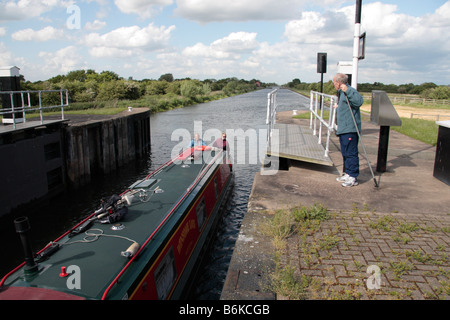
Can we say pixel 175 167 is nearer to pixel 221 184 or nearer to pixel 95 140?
pixel 221 184

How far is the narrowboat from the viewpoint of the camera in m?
4.06

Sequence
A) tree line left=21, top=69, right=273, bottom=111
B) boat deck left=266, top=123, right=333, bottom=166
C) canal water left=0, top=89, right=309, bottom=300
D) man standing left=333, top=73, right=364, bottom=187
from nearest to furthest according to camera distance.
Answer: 1. man standing left=333, top=73, right=364, bottom=187
2. boat deck left=266, top=123, right=333, bottom=166
3. canal water left=0, top=89, right=309, bottom=300
4. tree line left=21, top=69, right=273, bottom=111

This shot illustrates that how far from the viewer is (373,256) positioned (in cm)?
425

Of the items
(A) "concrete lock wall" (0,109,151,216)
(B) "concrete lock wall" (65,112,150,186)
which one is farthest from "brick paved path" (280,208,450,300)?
(B) "concrete lock wall" (65,112,150,186)

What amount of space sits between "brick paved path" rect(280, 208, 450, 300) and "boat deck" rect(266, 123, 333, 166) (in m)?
2.61

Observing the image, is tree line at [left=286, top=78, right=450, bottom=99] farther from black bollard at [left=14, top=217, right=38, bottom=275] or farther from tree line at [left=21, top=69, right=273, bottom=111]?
black bollard at [left=14, top=217, right=38, bottom=275]

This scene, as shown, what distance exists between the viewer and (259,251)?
175 inches

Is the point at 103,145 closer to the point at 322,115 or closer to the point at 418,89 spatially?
the point at 322,115

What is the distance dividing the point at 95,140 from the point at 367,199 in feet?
45.0

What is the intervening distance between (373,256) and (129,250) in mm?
3226

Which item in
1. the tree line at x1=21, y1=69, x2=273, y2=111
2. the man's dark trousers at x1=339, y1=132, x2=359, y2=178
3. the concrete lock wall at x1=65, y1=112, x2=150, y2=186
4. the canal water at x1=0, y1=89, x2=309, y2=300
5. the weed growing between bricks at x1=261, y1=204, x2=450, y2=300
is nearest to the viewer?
the weed growing between bricks at x1=261, y1=204, x2=450, y2=300

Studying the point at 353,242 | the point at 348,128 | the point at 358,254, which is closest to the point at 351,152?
the point at 348,128
